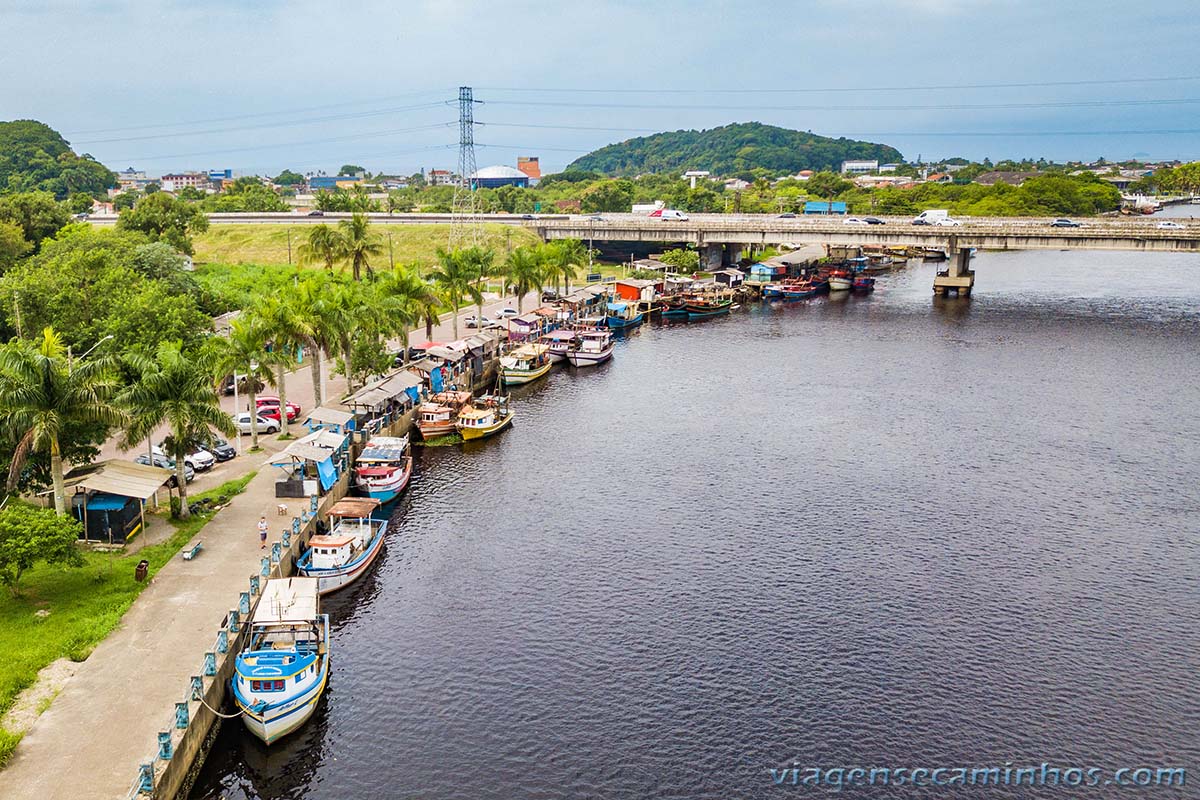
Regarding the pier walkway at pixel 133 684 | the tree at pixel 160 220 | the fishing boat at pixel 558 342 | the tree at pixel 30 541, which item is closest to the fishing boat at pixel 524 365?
the fishing boat at pixel 558 342

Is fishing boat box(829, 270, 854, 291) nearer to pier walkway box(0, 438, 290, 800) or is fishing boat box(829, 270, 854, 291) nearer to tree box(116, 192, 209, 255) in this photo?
tree box(116, 192, 209, 255)

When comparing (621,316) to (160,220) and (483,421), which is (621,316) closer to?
(483,421)

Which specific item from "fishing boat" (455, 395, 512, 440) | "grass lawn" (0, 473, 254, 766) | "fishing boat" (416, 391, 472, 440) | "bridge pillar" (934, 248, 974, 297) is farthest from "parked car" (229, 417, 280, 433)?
"bridge pillar" (934, 248, 974, 297)

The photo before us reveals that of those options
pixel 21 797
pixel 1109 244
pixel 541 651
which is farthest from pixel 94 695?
pixel 1109 244

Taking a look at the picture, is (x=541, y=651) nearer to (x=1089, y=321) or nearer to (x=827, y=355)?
(x=827, y=355)

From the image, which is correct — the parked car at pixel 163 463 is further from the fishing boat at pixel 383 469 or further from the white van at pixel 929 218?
the white van at pixel 929 218

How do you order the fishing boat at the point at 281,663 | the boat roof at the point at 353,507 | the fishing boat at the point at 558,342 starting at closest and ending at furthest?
1. the fishing boat at the point at 281,663
2. the boat roof at the point at 353,507
3. the fishing boat at the point at 558,342
